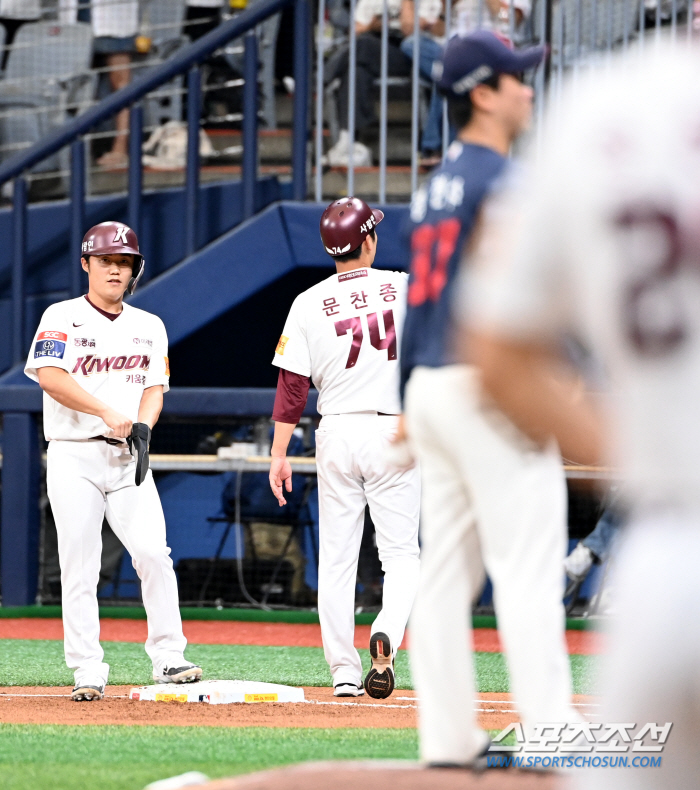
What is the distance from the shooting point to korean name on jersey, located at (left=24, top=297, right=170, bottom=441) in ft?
19.5

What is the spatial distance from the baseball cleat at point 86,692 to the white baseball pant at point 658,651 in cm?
424

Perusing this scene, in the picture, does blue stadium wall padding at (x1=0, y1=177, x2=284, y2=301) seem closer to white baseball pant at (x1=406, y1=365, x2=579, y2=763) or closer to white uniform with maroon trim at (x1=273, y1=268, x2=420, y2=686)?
white uniform with maroon trim at (x1=273, y1=268, x2=420, y2=686)

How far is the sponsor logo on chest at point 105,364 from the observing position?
19.7ft

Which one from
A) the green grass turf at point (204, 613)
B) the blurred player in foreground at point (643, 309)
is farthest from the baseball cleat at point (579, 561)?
the blurred player in foreground at point (643, 309)

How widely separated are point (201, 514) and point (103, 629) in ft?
3.41

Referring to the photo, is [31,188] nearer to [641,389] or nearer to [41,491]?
[41,491]

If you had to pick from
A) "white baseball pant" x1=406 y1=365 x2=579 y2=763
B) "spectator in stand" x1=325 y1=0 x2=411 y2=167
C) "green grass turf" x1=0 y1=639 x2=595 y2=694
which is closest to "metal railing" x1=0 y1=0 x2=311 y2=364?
"spectator in stand" x1=325 y1=0 x2=411 y2=167

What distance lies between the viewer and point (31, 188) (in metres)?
11.4

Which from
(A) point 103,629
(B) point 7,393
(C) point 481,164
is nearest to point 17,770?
(C) point 481,164

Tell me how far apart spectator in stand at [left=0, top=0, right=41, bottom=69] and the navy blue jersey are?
10.8 meters

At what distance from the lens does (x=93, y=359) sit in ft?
19.8

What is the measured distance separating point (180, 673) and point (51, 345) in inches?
61.2

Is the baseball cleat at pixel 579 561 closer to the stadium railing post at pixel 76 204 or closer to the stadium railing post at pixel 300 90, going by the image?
the stadium railing post at pixel 300 90

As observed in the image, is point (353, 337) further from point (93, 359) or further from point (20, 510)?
point (20, 510)
